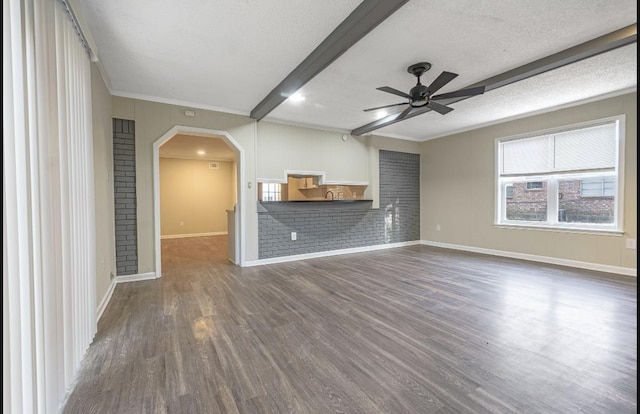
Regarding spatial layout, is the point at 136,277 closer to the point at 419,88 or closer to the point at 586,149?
the point at 419,88

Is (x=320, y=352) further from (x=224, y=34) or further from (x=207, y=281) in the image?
(x=224, y=34)

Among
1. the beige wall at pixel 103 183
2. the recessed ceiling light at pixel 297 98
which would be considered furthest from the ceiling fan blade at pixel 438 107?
the beige wall at pixel 103 183

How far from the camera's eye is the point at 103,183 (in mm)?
3049

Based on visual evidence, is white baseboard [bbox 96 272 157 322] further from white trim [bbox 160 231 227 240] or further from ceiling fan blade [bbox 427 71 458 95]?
white trim [bbox 160 231 227 240]

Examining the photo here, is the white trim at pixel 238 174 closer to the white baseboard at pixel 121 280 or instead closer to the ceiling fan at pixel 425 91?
the white baseboard at pixel 121 280

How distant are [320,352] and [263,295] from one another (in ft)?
4.56

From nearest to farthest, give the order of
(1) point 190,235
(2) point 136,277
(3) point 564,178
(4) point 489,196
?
(2) point 136,277 → (3) point 564,178 → (4) point 489,196 → (1) point 190,235

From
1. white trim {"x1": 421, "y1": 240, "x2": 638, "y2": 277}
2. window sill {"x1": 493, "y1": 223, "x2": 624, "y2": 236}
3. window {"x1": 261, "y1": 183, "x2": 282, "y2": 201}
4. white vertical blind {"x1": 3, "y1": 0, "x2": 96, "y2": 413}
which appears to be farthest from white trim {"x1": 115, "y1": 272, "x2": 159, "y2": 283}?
window sill {"x1": 493, "y1": 223, "x2": 624, "y2": 236}

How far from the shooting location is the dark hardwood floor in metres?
1.51

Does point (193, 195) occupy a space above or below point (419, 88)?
below

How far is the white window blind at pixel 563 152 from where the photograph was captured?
4090mm

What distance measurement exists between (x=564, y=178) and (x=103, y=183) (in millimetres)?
6656

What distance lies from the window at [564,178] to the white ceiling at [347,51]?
2.15ft

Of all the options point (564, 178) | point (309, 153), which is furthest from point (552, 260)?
point (309, 153)
